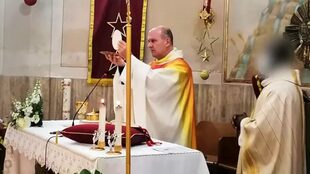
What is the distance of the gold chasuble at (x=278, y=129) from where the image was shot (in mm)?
4453

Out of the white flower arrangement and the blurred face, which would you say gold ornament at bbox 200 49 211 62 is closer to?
the blurred face

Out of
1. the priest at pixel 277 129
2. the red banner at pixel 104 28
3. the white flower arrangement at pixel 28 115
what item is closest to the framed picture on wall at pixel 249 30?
the priest at pixel 277 129

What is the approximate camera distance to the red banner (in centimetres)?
723

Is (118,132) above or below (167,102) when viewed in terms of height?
below

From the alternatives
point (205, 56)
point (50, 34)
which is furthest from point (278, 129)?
point (50, 34)

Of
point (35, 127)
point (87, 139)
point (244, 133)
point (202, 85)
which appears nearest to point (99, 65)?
point (202, 85)

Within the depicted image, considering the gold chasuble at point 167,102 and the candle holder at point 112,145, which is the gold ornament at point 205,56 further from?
the candle holder at point 112,145

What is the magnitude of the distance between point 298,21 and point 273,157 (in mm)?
1780

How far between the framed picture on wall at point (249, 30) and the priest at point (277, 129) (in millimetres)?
872

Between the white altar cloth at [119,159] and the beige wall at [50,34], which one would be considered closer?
the white altar cloth at [119,159]

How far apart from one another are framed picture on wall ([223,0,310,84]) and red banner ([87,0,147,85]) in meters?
1.34

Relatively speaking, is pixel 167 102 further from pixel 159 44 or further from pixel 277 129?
pixel 277 129

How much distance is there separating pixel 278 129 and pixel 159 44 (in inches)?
78.3

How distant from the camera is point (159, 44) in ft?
19.4
